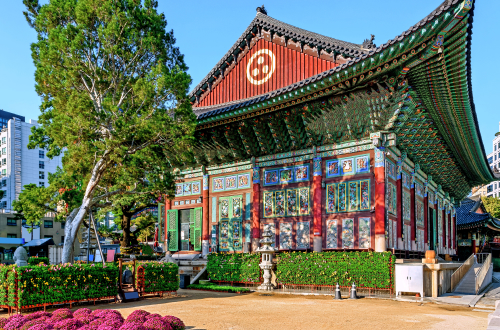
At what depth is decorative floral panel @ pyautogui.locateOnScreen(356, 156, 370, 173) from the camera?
61.9 ft

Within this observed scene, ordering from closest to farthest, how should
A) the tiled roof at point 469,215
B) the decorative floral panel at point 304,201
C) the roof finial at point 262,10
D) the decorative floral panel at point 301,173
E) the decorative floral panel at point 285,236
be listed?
the decorative floral panel at point 304,201 < the decorative floral panel at point 301,173 < the decorative floral panel at point 285,236 < the roof finial at point 262,10 < the tiled roof at point 469,215

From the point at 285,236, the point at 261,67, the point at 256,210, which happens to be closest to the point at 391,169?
the point at 285,236

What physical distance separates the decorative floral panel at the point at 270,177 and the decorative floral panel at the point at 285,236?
2144 mm

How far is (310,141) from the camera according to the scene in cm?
2056

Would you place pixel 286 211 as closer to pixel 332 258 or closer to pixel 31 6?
pixel 332 258

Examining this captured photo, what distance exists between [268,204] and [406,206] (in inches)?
269

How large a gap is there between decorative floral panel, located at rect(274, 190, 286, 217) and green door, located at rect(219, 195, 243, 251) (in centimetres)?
218

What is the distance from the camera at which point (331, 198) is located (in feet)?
64.6

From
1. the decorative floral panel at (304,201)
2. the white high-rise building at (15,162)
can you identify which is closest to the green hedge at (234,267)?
the decorative floral panel at (304,201)

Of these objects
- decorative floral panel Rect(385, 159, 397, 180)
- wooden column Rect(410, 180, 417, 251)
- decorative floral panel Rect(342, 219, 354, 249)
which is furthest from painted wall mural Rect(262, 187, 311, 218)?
wooden column Rect(410, 180, 417, 251)

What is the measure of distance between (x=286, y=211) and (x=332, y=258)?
4.97 m

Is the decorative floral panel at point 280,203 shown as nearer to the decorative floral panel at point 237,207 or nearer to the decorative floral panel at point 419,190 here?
the decorative floral panel at point 237,207

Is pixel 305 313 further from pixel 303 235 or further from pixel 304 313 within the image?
pixel 303 235

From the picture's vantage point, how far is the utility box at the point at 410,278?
1478cm
